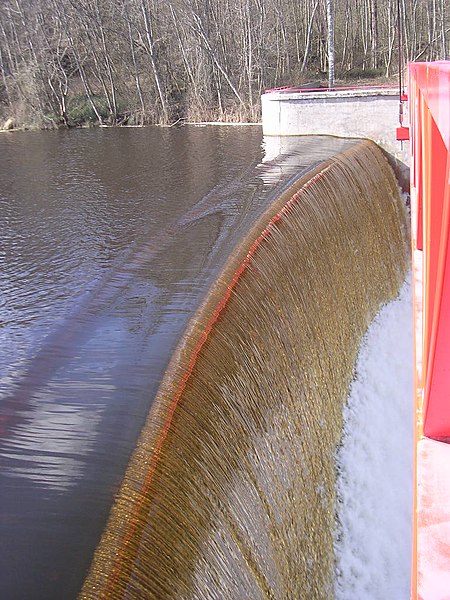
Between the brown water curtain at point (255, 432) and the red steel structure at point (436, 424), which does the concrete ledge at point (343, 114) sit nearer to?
the brown water curtain at point (255, 432)

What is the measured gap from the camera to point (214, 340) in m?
4.36

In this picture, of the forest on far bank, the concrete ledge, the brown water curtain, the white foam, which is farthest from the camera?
the forest on far bank

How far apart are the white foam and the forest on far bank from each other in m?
14.9

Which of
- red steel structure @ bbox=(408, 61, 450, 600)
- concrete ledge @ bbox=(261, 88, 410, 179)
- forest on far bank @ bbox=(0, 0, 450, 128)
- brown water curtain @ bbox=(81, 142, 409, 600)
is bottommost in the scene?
brown water curtain @ bbox=(81, 142, 409, 600)

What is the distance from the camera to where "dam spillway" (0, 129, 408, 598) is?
3.07 meters

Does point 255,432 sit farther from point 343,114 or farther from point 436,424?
point 343,114

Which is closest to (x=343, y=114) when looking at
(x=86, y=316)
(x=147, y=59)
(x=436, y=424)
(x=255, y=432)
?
(x=86, y=316)

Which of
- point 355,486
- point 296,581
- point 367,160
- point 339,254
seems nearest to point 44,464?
point 296,581

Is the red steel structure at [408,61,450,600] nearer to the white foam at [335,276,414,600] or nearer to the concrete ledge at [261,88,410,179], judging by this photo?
the white foam at [335,276,414,600]

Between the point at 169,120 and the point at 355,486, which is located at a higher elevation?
the point at 169,120

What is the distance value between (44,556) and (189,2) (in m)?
22.4

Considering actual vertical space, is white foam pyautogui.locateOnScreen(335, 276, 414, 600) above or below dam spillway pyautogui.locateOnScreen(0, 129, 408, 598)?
below

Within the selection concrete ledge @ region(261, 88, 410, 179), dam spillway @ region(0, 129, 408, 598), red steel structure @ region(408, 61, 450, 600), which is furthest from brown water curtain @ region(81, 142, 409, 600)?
concrete ledge @ region(261, 88, 410, 179)

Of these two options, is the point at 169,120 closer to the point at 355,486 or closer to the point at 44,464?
the point at 355,486
